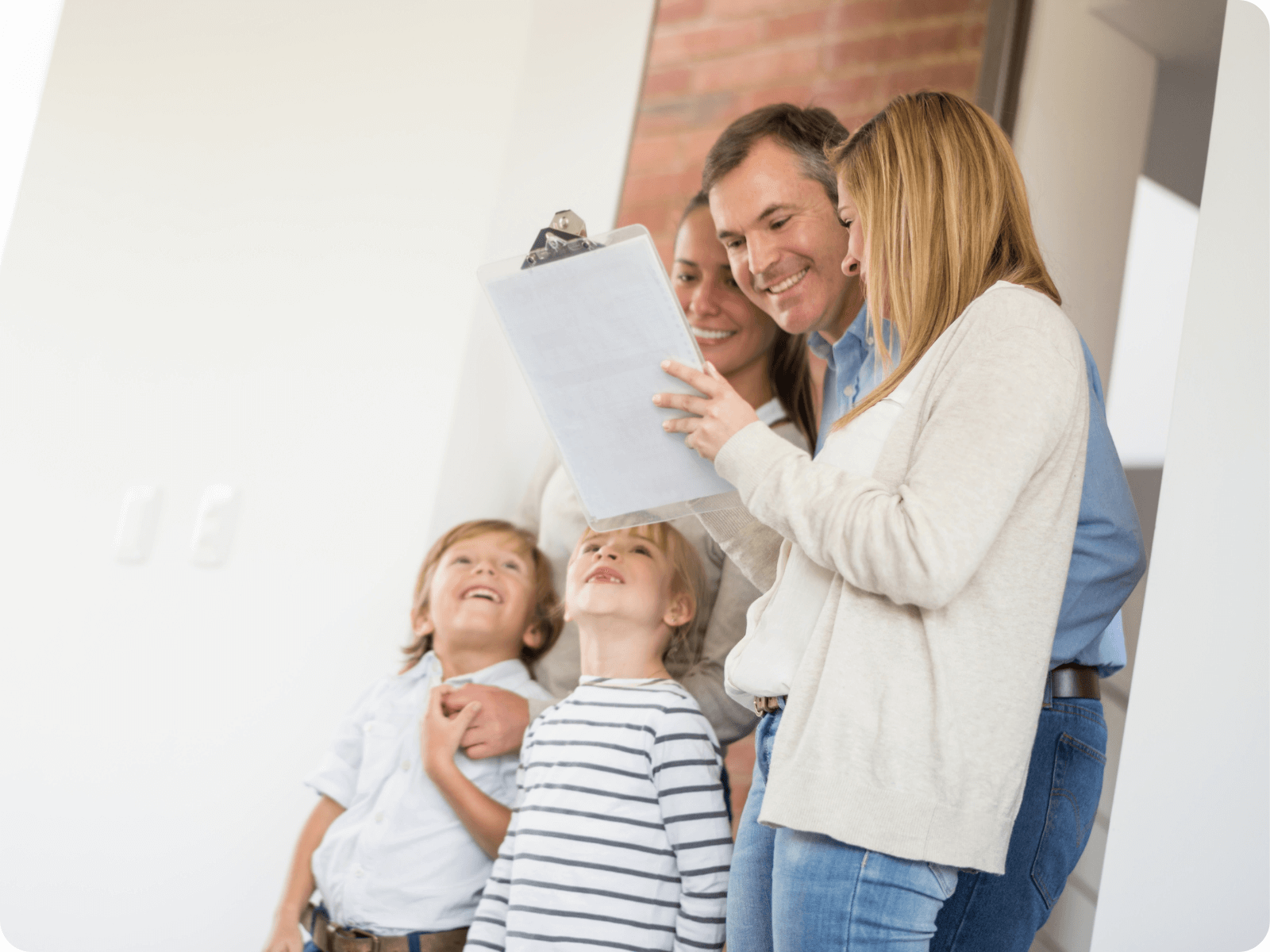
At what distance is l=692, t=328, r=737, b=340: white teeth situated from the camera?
6.06 feet

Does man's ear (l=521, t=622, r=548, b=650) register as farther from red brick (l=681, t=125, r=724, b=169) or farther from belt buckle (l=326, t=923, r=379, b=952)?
red brick (l=681, t=125, r=724, b=169)

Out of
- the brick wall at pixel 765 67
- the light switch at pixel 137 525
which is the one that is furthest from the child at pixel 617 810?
the light switch at pixel 137 525

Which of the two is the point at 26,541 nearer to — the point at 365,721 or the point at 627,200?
the point at 365,721

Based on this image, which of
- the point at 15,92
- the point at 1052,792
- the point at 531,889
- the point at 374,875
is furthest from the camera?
the point at 15,92

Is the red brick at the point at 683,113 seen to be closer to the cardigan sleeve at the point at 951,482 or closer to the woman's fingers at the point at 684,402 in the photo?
the woman's fingers at the point at 684,402

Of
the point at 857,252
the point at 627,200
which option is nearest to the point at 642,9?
the point at 627,200

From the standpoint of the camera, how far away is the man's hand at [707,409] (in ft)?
3.26

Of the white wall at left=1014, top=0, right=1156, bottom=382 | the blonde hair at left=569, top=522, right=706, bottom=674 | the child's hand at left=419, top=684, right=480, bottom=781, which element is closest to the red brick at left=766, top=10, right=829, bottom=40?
the white wall at left=1014, top=0, right=1156, bottom=382

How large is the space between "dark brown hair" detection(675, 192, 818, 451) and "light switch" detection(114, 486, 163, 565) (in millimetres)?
1237

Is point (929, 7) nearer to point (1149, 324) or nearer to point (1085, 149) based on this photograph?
point (1085, 149)

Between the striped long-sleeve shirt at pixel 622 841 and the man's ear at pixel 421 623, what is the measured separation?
0.44 meters

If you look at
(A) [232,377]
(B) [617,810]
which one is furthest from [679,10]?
(B) [617,810]

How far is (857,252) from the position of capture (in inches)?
41.9

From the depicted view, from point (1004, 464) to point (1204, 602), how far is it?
0.34m
